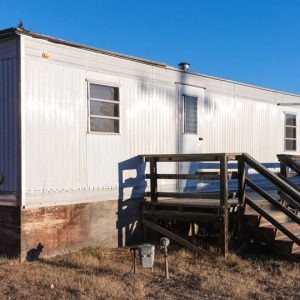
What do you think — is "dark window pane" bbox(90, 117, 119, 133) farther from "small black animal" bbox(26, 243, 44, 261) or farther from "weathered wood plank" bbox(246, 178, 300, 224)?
"weathered wood plank" bbox(246, 178, 300, 224)

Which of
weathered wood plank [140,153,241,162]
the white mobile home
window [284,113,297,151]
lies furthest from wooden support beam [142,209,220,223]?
window [284,113,297,151]

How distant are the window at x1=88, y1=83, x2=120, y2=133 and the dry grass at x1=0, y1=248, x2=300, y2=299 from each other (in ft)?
7.47

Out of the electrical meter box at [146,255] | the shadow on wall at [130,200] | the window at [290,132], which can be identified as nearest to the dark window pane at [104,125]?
the shadow on wall at [130,200]

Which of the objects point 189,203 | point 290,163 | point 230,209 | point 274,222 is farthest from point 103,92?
point 290,163

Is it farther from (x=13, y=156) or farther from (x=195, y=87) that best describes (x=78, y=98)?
(x=195, y=87)

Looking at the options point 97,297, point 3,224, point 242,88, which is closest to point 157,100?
point 242,88

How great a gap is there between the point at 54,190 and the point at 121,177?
152 centimetres

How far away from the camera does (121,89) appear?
9383mm

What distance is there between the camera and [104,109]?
916cm

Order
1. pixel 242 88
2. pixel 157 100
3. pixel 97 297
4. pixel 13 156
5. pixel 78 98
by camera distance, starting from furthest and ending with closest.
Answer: pixel 242 88 < pixel 157 100 < pixel 78 98 < pixel 13 156 < pixel 97 297

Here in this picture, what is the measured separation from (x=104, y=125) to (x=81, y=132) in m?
0.59

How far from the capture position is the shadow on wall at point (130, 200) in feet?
30.6

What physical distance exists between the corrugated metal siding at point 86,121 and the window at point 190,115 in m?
0.26

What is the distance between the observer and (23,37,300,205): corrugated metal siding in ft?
26.4
